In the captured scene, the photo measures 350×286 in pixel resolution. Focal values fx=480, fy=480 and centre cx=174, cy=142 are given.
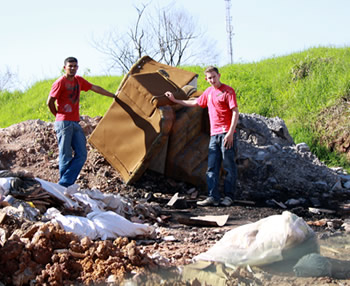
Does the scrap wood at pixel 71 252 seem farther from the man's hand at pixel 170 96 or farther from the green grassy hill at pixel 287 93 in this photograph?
the green grassy hill at pixel 287 93

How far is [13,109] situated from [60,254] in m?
19.4

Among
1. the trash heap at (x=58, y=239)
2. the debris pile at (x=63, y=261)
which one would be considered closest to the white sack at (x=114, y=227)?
the trash heap at (x=58, y=239)

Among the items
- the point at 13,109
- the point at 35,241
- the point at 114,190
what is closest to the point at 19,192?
the point at 35,241

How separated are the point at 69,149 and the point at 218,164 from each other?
217 centimetres

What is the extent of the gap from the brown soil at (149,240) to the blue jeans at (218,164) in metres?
0.28

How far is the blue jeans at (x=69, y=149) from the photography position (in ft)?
22.1

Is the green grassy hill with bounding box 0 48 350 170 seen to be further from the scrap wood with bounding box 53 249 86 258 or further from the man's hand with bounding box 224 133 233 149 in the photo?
the scrap wood with bounding box 53 249 86 258

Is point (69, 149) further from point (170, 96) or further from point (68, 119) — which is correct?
point (170, 96)

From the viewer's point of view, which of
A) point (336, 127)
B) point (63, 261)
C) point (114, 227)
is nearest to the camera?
point (63, 261)

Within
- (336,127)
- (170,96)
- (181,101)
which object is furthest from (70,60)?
(336,127)

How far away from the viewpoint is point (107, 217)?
16.3 feet

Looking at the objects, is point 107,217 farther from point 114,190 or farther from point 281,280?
point 114,190

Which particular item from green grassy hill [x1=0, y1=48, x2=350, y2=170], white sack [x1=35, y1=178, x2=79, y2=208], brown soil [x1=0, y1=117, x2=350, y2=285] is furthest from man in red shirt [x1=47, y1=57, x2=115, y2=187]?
green grassy hill [x1=0, y1=48, x2=350, y2=170]

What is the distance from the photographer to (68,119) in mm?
6758
